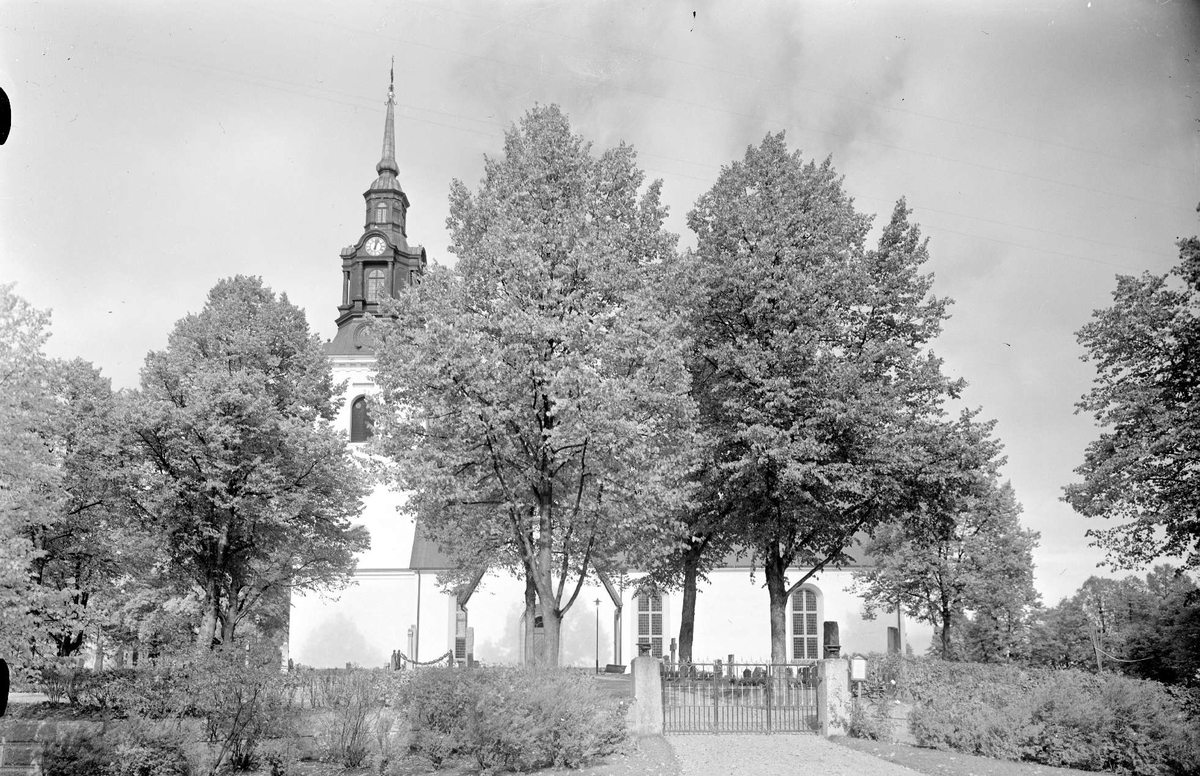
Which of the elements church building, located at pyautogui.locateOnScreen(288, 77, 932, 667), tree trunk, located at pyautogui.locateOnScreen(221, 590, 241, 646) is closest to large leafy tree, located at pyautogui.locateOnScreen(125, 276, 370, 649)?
tree trunk, located at pyautogui.locateOnScreen(221, 590, 241, 646)

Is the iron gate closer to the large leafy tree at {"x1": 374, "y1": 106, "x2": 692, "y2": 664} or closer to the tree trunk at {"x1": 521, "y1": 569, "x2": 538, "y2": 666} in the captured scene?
the large leafy tree at {"x1": 374, "y1": 106, "x2": 692, "y2": 664}

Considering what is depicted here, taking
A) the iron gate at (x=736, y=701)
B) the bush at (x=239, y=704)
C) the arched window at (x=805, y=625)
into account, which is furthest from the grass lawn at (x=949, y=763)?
the arched window at (x=805, y=625)

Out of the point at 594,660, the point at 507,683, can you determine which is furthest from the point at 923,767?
the point at 594,660

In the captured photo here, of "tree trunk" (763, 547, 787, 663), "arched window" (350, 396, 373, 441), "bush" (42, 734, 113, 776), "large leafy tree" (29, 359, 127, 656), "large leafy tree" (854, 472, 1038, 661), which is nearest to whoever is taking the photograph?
"bush" (42, 734, 113, 776)

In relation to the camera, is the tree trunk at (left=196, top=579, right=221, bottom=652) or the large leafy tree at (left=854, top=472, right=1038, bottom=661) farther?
the large leafy tree at (left=854, top=472, right=1038, bottom=661)

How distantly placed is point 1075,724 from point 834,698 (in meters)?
4.48

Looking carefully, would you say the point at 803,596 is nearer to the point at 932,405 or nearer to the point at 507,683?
the point at 932,405

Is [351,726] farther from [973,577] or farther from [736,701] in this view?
[973,577]

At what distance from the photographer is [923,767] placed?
14930 millimetres

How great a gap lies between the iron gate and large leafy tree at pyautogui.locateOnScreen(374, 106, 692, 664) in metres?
2.50

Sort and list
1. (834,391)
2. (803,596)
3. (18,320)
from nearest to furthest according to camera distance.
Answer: (18,320) < (834,391) < (803,596)

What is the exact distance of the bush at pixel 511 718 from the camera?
14.0 meters

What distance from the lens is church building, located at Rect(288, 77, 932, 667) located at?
4206 centimetres

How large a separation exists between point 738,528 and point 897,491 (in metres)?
4.19
